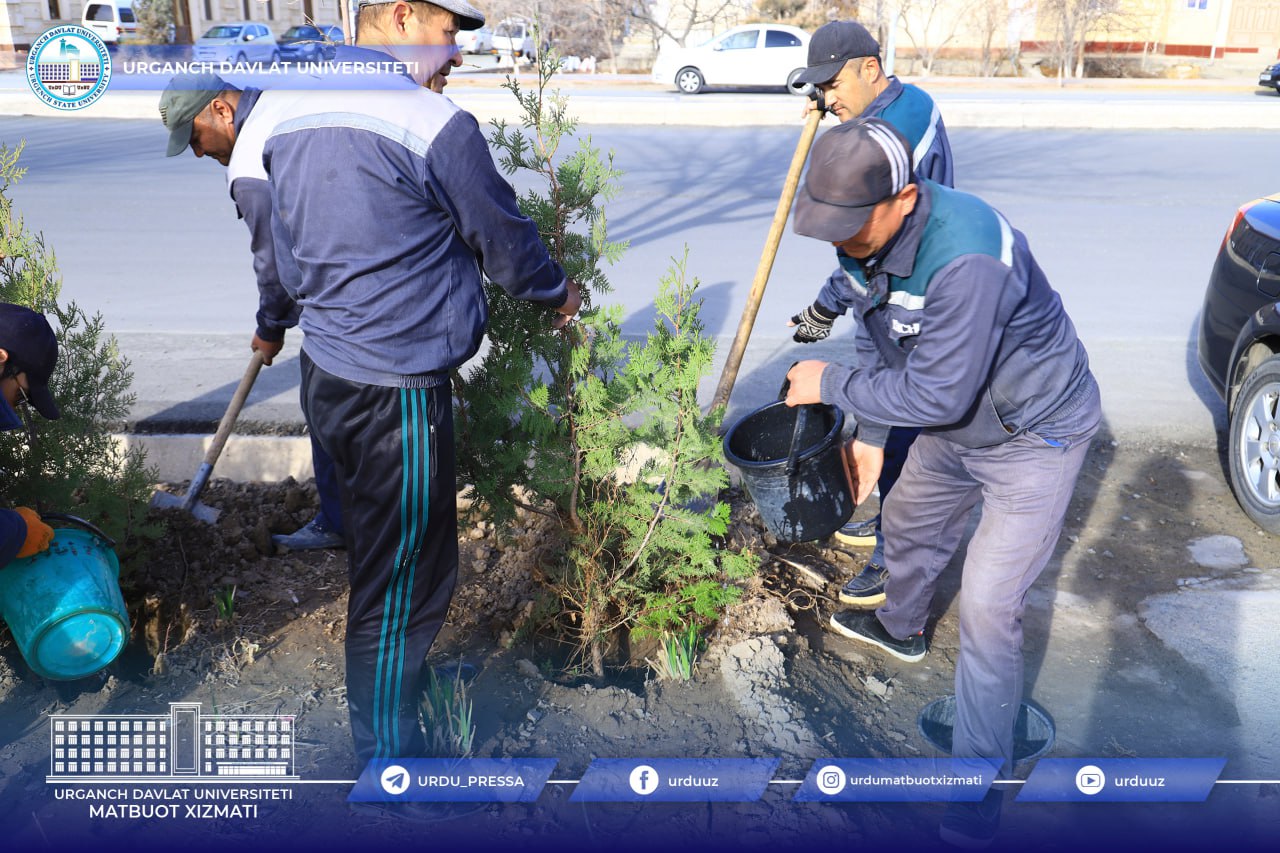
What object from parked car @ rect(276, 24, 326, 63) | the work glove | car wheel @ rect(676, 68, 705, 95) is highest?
parked car @ rect(276, 24, 326, 63)

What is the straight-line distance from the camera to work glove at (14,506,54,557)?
9.55 feet

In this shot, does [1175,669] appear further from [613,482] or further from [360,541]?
[360,541]

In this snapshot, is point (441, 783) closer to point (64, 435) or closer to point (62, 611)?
point (62, 611)

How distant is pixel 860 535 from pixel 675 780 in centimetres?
174

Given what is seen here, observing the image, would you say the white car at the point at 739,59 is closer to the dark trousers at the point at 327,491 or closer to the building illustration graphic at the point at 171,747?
the dark trousers at the point at 327,491

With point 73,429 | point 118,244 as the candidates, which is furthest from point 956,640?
point 118,244

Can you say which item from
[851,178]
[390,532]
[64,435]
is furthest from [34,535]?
[851,178]

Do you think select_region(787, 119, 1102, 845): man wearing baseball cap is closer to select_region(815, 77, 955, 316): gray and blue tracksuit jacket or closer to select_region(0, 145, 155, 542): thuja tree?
select_region(815, 77, 955, 316): gray and blue tracksuit jacket

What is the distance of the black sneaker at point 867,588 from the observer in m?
3.77

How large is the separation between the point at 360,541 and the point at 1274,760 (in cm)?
268

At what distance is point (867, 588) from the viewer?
3789 millimetres

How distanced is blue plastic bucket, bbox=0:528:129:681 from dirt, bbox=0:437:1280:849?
A: 0.29 m

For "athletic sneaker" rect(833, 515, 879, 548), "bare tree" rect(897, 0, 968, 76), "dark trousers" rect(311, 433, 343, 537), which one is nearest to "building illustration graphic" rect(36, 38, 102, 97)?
"dark trousers" rect(311, 433, 343, 537)

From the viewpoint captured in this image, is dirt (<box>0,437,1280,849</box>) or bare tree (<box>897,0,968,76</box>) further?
bare tree (<box>897,0,968,76</box>)
